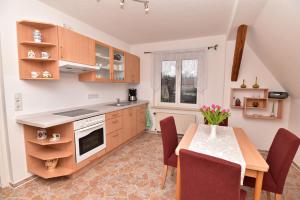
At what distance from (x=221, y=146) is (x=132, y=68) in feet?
9.50

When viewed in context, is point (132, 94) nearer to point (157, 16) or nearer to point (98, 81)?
point (98, 81)

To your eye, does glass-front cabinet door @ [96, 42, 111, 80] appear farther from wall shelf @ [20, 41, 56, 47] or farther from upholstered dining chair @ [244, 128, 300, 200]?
upholstered dining chair @ [244, 128, 300, 200]

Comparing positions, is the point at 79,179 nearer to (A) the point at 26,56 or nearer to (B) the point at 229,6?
(A) the point at 26,56

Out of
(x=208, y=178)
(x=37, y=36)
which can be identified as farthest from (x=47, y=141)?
(x=208, y=178)

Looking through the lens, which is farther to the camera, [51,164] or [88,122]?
[88,122]

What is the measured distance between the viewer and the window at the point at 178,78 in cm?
372

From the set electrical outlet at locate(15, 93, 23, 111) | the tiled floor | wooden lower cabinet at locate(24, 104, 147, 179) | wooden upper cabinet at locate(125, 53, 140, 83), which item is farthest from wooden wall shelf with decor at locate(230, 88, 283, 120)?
electrical outlet at locate(15, 93, 23, 111)

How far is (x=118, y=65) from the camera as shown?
3496mm

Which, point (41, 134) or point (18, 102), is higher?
point (18, 102)

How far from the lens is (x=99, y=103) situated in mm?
3346

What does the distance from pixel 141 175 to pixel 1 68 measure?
230 centimetres

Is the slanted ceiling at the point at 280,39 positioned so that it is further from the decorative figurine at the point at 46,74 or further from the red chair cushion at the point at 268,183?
the decorative figurine at the point at 46,74

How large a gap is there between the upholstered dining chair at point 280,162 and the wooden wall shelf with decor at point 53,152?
2.16 metres

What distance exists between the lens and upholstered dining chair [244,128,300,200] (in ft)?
4.36
